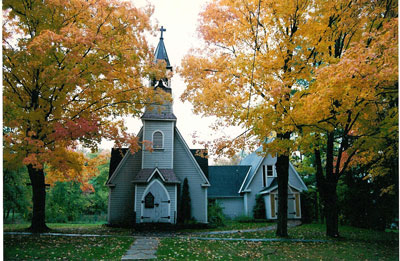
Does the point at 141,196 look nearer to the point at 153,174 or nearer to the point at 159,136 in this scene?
the point at 153,174

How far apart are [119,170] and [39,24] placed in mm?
9551

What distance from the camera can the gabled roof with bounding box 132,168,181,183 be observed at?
578 inches

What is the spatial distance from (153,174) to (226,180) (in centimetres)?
936

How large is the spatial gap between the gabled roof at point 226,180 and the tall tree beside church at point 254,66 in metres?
11.2

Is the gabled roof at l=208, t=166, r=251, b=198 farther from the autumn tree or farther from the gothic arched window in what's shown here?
the autumn tree

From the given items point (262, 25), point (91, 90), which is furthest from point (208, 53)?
point (91, 90)

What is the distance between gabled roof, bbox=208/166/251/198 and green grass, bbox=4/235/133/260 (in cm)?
1360

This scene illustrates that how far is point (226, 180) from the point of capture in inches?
903

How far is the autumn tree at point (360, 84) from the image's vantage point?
5867 mm

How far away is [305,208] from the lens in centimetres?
2005

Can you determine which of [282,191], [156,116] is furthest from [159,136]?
[282,191]

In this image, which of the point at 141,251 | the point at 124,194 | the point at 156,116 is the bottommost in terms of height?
the point at 141,251

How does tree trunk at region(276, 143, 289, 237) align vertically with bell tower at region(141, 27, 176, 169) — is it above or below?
below

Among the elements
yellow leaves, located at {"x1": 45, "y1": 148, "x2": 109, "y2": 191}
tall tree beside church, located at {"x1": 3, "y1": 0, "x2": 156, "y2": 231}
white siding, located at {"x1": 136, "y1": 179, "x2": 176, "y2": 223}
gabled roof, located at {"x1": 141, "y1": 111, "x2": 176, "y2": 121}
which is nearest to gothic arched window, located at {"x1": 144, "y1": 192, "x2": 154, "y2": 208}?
white siding, located at {"x1": 136, "y1": 179, "x2": 176, "y2": 223}
